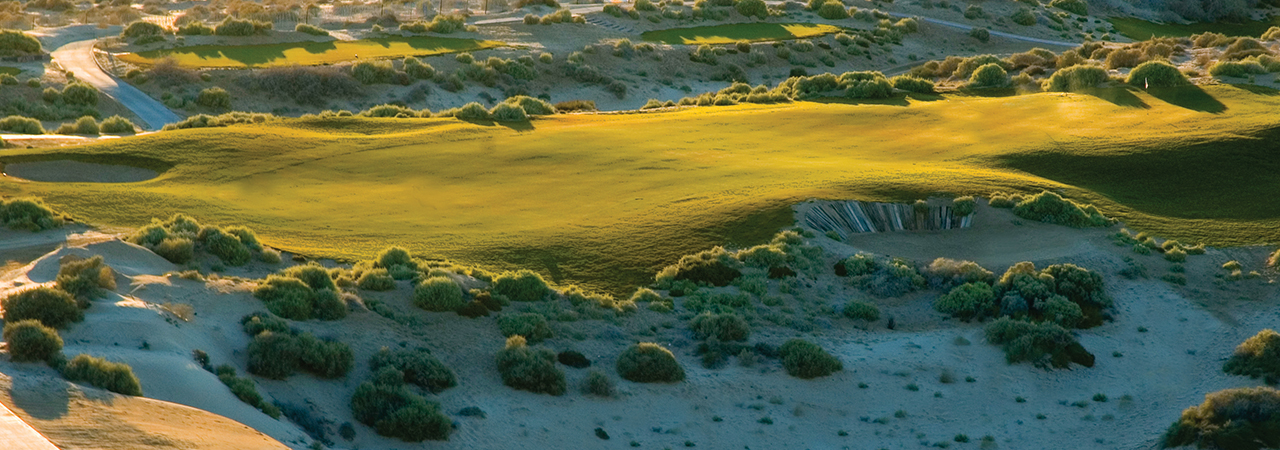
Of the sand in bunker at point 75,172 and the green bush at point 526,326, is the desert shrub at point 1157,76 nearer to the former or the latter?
the green bush at point 526,326

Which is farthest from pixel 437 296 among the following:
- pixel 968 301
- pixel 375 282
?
pixel 968 301

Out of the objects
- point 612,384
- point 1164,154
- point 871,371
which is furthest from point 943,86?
point 612,384

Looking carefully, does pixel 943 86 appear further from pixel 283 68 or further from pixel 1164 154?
pixel 283 68

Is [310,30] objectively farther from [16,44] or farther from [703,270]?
[703,270]

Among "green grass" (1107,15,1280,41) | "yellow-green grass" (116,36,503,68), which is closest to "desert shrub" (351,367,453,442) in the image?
"yellow-green grass" (116,36,503,68)

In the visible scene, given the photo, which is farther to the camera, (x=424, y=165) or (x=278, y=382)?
(x=424, y=165)

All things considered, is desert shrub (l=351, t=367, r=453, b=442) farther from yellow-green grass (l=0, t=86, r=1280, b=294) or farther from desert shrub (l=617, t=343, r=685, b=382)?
yellow-green grass (l=0, t=86, r=1280, b=294)

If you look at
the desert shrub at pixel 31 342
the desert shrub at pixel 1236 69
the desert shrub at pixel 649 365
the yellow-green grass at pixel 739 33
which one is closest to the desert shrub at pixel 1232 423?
the desert shrub at pixel 649 365

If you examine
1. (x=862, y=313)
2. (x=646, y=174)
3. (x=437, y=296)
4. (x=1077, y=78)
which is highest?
(x=1077, y=78)

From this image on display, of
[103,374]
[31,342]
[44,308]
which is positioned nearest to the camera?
[103,374]
